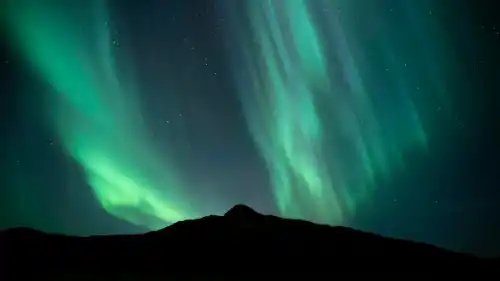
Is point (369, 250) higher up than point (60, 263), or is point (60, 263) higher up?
point (369, 250)

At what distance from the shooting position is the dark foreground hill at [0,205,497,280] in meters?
28.2

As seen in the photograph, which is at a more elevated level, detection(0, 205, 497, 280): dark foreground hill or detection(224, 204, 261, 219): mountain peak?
detection(224, 204, 261, 219): mountain peak

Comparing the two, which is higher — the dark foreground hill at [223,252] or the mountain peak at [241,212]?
the mountain peak at [241,212]

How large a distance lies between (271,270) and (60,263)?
1150 cm

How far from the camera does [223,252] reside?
3338cm

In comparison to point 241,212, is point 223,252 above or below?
below

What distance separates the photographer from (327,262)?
33000mm

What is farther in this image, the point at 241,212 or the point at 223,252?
the point at 241,212

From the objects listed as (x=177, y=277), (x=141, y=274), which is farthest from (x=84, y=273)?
(x=177, y=277)

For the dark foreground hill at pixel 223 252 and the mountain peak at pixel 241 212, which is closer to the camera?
the dark foreground hill at pixel 223 252

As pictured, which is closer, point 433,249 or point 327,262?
point 327,262

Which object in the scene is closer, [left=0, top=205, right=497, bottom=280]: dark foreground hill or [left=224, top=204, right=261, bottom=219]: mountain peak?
[left=0, top=205, right=497, bottom=280]: dark foreground hill

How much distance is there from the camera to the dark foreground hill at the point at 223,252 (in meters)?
28.2

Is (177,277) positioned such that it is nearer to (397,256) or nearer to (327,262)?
(327,262)
